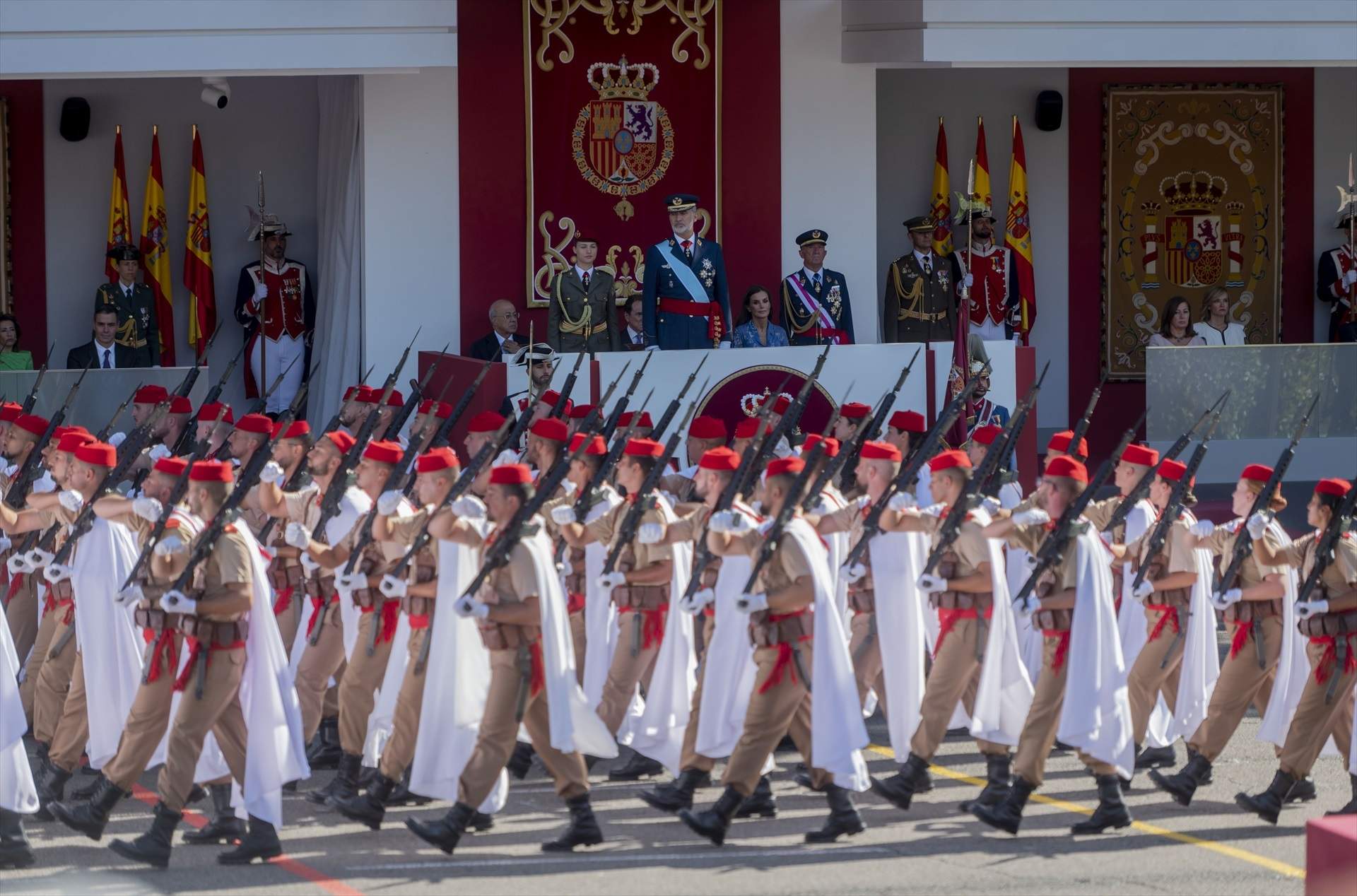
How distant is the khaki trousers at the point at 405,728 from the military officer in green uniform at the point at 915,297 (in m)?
8.53

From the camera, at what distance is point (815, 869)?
28.5 feet

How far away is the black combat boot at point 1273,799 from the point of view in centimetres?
939

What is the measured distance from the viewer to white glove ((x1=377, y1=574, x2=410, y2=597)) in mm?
9367

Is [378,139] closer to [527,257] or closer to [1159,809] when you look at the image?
[527,257]


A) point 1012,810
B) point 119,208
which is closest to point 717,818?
point 1012,810

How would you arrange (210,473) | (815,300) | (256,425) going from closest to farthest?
(210,473), (256,425), (815,300)

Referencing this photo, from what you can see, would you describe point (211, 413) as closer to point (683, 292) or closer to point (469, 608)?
point (683, 292)

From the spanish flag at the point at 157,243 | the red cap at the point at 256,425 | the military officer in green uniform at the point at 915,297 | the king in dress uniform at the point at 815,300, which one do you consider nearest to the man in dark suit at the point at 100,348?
the spanish flag at the point at 157,243

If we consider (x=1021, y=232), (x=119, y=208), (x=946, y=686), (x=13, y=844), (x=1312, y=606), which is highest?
(x=119, y=208)

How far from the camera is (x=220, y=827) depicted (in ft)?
29.8

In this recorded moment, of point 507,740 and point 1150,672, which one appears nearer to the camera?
point 507,740

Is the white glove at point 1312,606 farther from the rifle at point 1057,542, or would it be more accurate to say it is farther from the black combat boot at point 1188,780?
the rifle at point 1057,542

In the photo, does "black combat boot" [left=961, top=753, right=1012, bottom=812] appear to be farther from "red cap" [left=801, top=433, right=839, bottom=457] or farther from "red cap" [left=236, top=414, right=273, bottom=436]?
"red cap" [left=236, top=414, right=273, bottom=436]

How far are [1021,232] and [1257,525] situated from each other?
9424 millimetres
